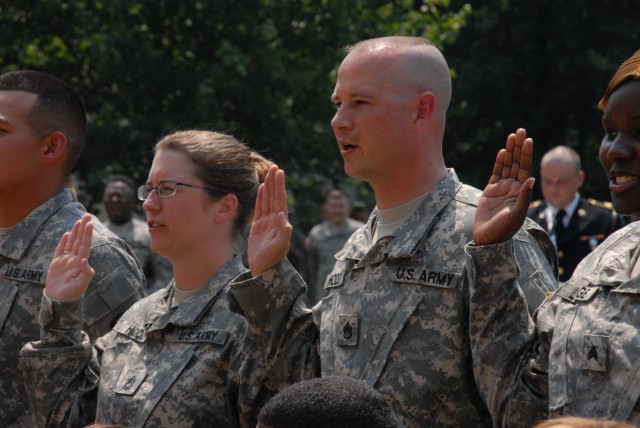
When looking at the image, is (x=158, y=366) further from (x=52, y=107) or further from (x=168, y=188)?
(x=52, y=107)

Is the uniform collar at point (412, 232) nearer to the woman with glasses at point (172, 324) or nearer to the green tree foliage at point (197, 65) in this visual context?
the woman with glasses at point (172, 324)

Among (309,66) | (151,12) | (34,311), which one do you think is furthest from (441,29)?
(34,311)

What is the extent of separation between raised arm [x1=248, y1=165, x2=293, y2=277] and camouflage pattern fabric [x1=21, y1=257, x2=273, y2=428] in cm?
38

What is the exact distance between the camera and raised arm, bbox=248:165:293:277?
427 cm

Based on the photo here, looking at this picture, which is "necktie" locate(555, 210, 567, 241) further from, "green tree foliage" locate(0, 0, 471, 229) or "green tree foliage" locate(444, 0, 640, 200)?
"green tree foliage" locate(444, 0, 640, 200)

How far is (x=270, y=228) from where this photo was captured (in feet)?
14.1

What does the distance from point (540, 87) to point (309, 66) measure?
7.75m

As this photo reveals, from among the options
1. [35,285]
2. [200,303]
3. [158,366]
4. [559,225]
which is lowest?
[158,366]

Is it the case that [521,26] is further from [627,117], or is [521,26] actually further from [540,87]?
[627,117]

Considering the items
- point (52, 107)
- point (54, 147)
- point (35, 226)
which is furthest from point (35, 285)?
point (52, 107)

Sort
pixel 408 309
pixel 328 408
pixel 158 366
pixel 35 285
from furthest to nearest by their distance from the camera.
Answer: pixel 35 285 → pixel 158 366 → pixel 408 309 → pixel 328 408

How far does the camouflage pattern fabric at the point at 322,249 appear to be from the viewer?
13.6 meters

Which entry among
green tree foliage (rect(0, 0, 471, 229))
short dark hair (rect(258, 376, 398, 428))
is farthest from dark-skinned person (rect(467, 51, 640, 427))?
green tree foliage (rect(0, 0, 471, 229))

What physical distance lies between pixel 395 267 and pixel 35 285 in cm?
201
